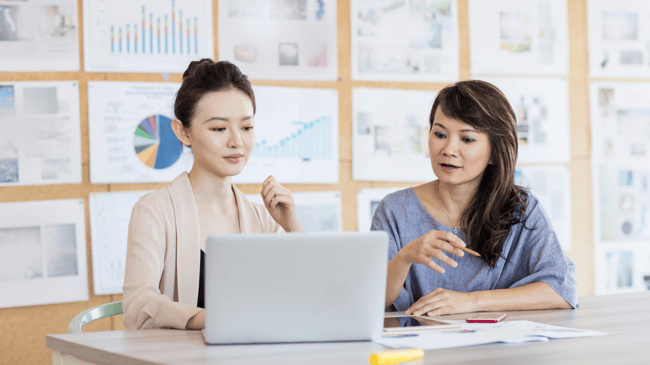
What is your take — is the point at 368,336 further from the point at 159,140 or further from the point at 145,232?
the point at 159,140

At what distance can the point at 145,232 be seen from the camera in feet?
4.75

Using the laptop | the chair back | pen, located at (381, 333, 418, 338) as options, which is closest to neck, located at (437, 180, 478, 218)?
pen, located at (381, 333, 418, 338)

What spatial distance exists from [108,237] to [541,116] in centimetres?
208

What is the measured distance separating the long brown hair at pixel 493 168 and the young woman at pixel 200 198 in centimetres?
51

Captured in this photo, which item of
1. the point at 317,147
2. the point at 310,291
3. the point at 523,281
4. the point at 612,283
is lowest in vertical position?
the point at 612,283

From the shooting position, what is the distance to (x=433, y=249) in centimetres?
122

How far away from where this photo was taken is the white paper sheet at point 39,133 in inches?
86.5

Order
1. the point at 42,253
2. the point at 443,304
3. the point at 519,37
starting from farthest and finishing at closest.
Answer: the point at 519,37 < the point at 42,253 < the point at 443,304

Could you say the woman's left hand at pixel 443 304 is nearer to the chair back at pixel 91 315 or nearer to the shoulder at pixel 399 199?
the shoulder at pixel 399 199

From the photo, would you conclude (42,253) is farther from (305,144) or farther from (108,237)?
(305,144)

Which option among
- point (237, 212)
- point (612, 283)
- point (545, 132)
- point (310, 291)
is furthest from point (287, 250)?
point (612, 283)

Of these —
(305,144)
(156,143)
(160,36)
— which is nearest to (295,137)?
(305,144)

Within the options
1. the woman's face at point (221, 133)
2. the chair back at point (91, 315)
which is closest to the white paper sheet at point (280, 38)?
the woman's face at point (221, 133)

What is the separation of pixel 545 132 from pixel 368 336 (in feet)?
7.44
